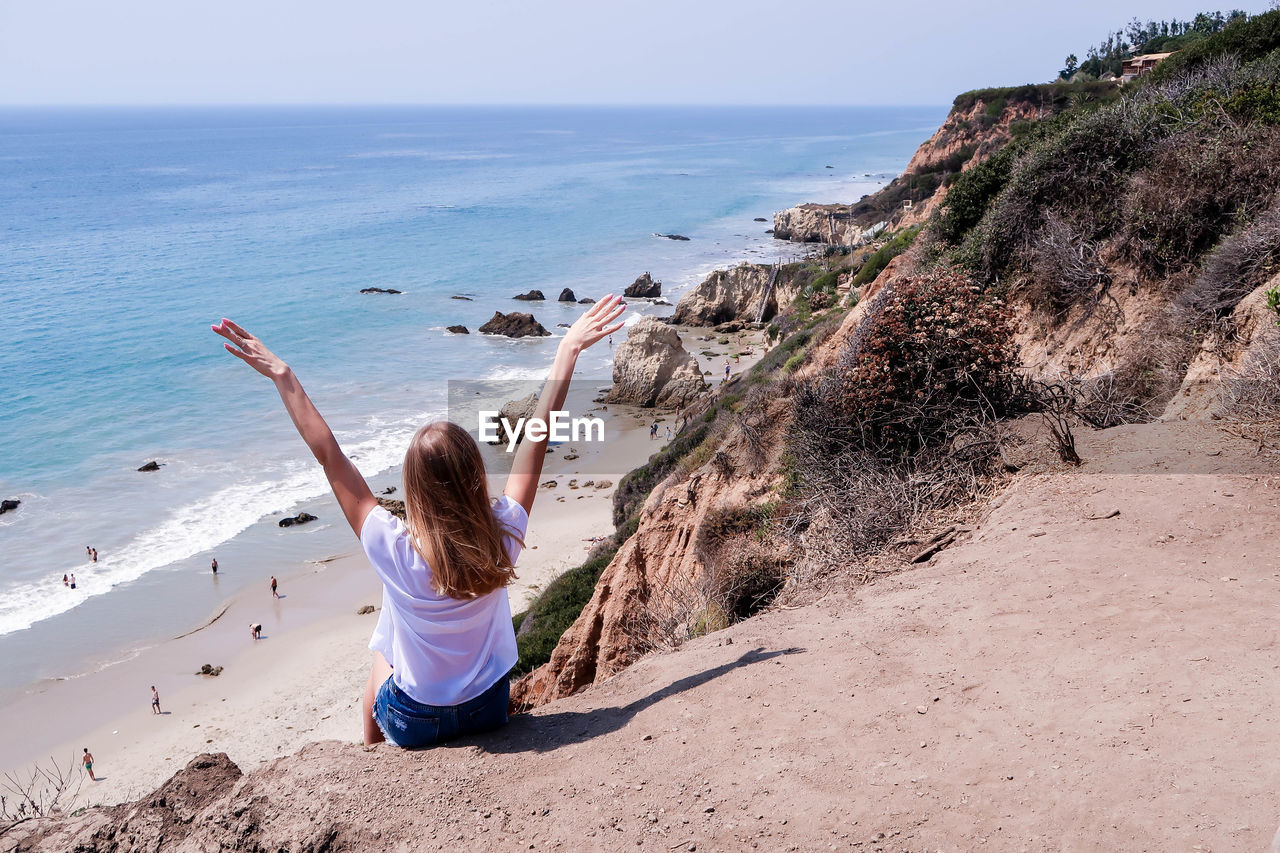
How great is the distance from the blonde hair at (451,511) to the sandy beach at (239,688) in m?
11.0

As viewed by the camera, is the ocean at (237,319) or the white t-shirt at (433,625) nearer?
the white t-shirt at (433,625)

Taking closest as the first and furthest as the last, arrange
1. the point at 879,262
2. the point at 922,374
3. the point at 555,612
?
1. the point at 922,374
2. the point at 555,612
3. the point at 879,262

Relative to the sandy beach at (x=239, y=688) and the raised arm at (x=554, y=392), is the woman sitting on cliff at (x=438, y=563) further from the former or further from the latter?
the sandy beach at (x=239, y=688)

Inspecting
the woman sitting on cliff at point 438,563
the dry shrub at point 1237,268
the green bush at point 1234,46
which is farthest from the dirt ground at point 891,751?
the green bush at point 1234,46

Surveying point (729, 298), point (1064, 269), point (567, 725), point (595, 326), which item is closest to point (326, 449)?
point (595, 326)

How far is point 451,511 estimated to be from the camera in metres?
3.03

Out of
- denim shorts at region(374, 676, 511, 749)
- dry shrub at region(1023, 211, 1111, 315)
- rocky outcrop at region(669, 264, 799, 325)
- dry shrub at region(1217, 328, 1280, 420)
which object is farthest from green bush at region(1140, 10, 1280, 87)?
rocky outcrop at region(669, 264, 799, 325)

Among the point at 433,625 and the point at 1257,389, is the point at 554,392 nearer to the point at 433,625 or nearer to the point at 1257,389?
the point at 433,625

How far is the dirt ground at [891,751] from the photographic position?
3.04 meters

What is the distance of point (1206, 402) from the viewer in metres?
7.82

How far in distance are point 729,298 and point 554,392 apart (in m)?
42.0

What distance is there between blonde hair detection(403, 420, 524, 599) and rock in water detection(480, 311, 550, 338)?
41631 mm

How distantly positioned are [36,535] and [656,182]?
9405 centimetres

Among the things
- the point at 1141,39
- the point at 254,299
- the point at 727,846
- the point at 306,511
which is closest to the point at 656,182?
the point at 1141,39
